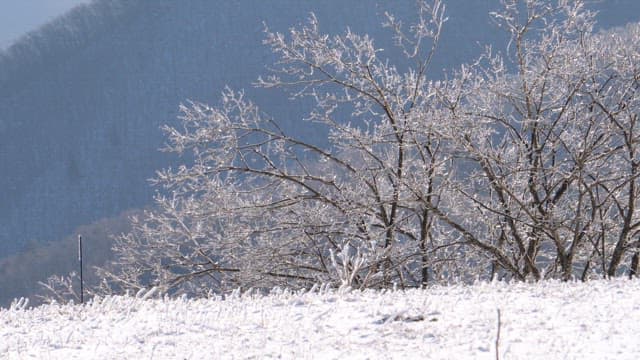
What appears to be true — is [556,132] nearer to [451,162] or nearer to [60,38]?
[451,162]

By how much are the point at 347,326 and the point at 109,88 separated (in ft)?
179

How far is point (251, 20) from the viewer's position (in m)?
51.5

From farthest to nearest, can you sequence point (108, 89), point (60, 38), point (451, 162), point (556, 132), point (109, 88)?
point (109, 88), point (108, 89), point (60, 38), point (451, 162), point (556, 132)

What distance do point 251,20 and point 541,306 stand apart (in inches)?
1921

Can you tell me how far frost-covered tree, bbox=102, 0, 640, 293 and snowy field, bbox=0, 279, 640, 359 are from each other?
597cm

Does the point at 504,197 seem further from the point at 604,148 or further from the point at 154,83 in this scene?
the point at 154,83

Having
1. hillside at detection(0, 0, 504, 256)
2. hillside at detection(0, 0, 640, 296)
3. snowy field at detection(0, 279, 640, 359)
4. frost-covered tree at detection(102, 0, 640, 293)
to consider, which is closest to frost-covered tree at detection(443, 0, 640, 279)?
frost-covered tree at detection(102, 0, 640, 293)

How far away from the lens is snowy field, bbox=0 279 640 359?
3340 millimetres

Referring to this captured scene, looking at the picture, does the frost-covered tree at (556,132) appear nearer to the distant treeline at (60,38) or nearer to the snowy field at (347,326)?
the snowy field at (347,326)

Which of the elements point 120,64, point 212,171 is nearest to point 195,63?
point 120,64

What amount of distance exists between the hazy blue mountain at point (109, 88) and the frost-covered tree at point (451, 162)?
93.0 ft

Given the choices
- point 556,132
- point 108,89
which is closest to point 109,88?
point 108,89

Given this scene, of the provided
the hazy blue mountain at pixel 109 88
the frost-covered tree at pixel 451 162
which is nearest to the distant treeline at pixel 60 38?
the hazy blue mountain at pixel 109 88

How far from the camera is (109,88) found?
56.0 m
